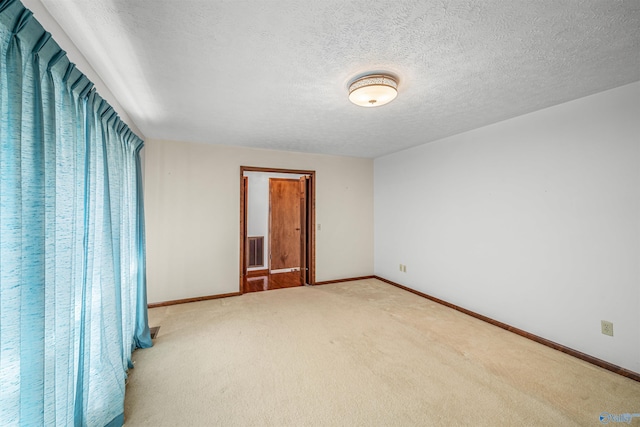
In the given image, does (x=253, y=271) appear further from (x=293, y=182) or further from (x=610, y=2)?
(x=610, y=2)

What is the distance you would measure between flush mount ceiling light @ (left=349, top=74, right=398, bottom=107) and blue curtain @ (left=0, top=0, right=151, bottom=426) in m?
1.70

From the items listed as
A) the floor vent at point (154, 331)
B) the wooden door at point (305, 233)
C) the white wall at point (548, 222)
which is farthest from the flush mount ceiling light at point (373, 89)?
the floor vent at point (154, 331)

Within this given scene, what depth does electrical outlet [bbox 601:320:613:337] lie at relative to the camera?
2.22 m

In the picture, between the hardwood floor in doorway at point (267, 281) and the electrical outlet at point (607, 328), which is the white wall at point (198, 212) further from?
the electrical outlet at point (607, 328)

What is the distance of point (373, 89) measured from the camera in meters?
1.99

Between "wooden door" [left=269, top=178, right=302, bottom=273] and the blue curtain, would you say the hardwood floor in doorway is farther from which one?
the blue curtain

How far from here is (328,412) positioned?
5.72 feet

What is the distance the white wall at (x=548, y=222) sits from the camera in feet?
7.14

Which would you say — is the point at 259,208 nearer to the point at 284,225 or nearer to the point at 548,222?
the point at 284,225

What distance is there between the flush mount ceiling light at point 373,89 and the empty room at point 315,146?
0.06 feet

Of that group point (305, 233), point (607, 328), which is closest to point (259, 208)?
point (305, 233)

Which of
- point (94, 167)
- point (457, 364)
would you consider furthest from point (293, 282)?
point (94, 167)

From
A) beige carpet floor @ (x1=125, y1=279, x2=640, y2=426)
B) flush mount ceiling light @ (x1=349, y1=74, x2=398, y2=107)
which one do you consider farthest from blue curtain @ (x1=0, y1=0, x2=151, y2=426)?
flush mount ceiling light @ (x1=349, y1=74, x2=398, y2=107)

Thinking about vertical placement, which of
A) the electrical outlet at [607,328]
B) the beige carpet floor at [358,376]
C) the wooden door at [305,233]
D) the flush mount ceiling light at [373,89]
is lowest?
the beige carpet floor at [358,376]
